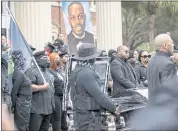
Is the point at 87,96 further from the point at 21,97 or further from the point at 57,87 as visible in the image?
the point at 57,87

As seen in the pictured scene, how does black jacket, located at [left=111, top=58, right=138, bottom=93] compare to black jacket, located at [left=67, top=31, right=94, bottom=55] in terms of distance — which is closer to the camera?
black jacket, located at [left=111, top=58, right=138, bottom=93]

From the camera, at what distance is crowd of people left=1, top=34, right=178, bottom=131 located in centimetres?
654

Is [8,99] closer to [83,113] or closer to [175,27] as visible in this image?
[83,113]

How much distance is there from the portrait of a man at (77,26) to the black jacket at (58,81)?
24.8 ft

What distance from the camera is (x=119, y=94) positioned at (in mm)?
8539

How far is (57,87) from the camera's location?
9625mm

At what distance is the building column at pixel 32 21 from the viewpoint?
1616 centimetres

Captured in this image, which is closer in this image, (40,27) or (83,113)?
(83,113)

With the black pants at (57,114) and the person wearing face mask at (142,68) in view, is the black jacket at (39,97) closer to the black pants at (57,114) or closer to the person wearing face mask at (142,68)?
the black pants at (57,114)

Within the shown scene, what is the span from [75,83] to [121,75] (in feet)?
10.8

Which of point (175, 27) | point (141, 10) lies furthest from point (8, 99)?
point (175, 27)

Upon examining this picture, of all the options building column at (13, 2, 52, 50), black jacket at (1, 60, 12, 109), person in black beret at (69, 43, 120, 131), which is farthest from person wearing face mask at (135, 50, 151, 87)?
building column at (13, 2, 52, 50)

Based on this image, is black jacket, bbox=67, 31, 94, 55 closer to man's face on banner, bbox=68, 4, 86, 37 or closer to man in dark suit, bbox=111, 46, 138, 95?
man's face on banner, bbox=68, 4, 86, 37

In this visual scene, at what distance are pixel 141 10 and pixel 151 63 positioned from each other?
34359 millimetres
